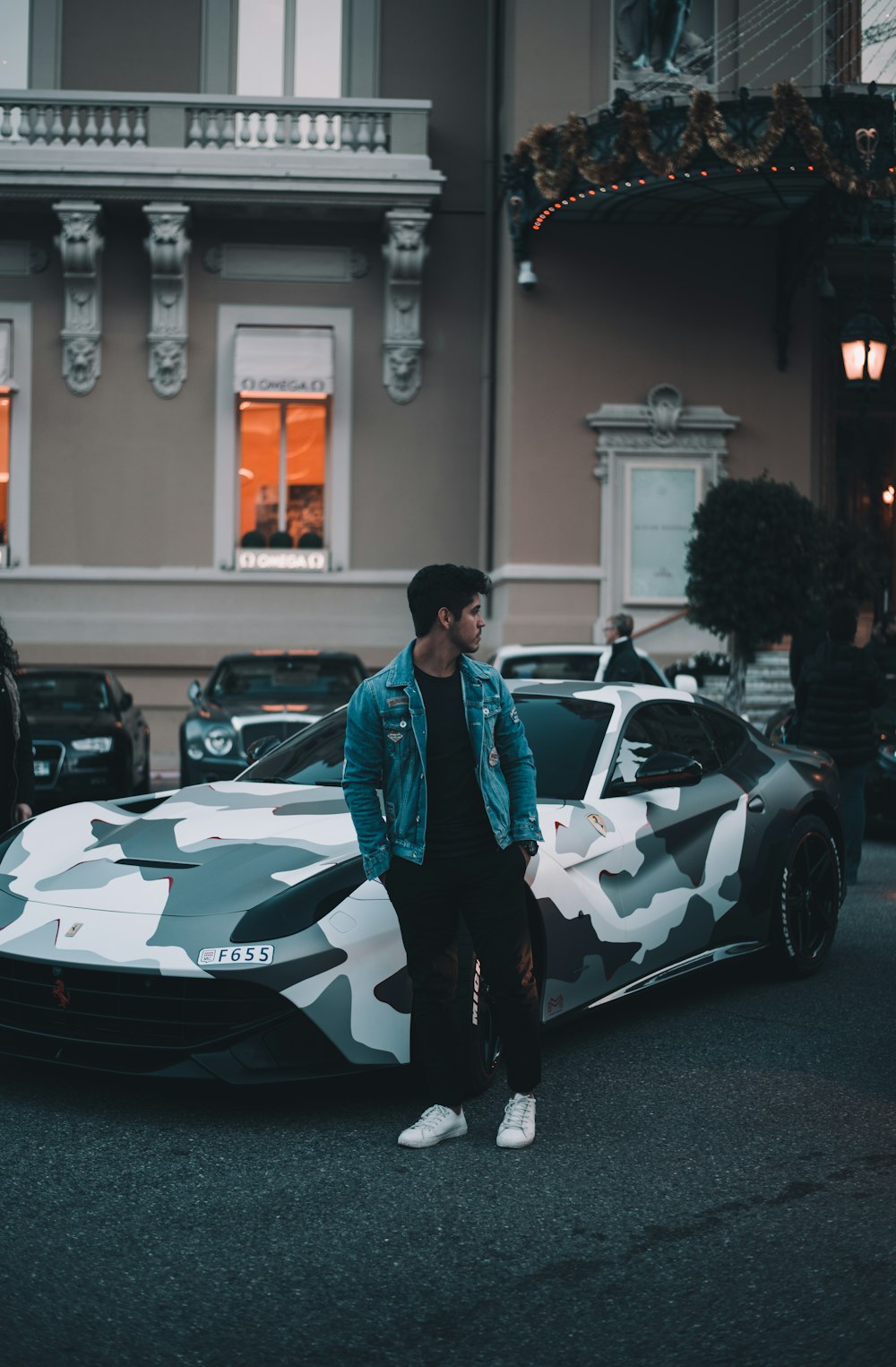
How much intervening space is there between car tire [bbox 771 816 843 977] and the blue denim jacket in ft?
8.64

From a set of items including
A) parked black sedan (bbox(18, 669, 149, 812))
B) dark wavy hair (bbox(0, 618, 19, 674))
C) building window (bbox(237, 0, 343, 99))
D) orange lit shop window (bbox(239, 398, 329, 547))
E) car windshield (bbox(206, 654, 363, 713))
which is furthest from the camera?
orange lit shop window (bbox(239, 398, 329, 547))

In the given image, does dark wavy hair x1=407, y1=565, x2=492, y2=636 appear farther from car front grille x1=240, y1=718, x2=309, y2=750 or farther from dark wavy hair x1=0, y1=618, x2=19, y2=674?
car front grille x1=240, y1=718, x2=309, y2=750

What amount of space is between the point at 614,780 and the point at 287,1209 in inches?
100

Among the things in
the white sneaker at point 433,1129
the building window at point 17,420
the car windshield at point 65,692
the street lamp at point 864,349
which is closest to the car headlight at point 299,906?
the white sneaker at point 433,1129

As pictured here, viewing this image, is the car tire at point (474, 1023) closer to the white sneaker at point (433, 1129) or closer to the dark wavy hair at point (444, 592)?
the white sneaker at point (433, 1129)

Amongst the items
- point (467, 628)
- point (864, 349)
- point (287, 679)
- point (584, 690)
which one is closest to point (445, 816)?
point (467, 628)

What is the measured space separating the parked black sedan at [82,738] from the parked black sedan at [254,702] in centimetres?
61

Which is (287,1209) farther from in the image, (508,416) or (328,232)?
(328,232)

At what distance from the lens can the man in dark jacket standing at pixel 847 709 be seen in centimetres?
967

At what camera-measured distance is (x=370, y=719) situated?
15.2 ft

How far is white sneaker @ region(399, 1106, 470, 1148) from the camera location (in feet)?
15.3

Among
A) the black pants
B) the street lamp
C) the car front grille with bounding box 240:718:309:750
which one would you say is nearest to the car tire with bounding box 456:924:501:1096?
the black pants

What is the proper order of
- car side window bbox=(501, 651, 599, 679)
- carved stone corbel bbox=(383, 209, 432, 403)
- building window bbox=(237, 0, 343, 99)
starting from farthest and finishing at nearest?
building window bbox=(237, 0, 343, 99) < carved stone corbel bbox=(383, 209, 432, 403) < car side window bbox=(501, 651, 599, 679)

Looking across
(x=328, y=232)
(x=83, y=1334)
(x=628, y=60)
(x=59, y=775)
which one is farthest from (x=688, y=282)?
(x=83, y=1334)
